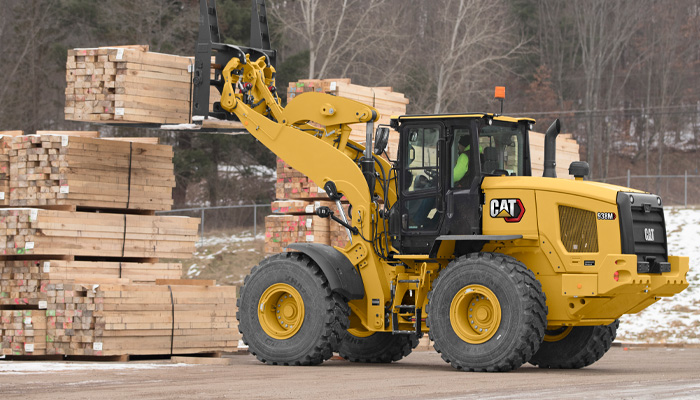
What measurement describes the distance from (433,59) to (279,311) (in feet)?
106

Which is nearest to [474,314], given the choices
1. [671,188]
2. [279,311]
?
[279,311]

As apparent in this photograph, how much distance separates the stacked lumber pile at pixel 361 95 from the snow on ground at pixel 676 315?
6.78m

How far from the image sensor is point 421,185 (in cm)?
1438

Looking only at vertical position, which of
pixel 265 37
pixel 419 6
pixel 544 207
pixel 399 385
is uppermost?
pixel 419 6

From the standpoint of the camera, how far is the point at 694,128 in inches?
2128

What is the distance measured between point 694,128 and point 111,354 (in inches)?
1705

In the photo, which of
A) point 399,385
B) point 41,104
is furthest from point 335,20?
point 399,385

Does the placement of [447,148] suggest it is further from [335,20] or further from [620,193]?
[335,20]

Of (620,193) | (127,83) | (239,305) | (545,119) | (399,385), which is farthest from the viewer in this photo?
(545,119)

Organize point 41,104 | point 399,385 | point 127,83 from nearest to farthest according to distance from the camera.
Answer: point 399,385, point 127,83, point 41,104

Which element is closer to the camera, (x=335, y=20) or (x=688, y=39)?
(x=335, y=20)

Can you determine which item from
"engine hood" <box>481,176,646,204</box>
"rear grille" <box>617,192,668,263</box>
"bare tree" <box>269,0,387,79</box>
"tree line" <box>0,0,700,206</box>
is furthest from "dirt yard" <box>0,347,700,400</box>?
"bare tree" <box>269,0,387,79</box>

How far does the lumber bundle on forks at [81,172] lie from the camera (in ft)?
54.4

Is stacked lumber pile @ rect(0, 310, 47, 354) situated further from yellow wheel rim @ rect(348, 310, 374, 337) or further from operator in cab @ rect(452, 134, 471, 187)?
operator in cab @ rect(452, 134, 471, 187)
